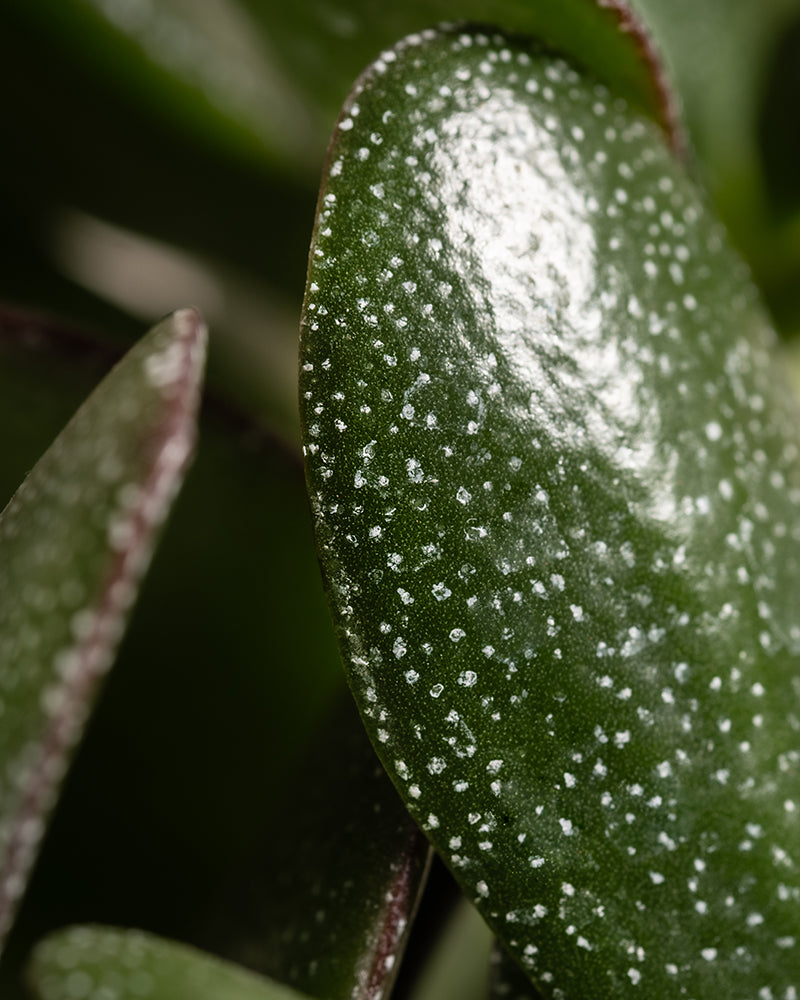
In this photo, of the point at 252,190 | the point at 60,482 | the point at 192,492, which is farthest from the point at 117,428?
the point at 252,190

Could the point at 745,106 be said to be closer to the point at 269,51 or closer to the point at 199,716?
the point at 269,51

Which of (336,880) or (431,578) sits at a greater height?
(431,578)

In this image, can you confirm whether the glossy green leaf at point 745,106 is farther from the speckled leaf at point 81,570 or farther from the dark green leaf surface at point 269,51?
the speckled leaf at point 81,570

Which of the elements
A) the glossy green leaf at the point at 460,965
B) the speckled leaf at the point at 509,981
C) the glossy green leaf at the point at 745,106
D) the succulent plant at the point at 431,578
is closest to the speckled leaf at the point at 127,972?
the succulent plant at the point at 431,578

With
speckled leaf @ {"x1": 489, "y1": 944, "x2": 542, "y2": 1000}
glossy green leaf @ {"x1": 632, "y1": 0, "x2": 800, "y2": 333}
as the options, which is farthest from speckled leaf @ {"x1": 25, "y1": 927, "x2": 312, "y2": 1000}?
glossy green leaf @ {"x1": 632, "y1": 0, "x2": 800, "y2": 333}

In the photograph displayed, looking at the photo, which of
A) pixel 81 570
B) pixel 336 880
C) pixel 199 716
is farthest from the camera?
pixel 199 716

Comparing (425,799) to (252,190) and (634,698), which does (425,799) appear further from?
(252,190)

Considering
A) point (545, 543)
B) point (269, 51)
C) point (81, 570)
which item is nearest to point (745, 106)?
point (269, 51)
